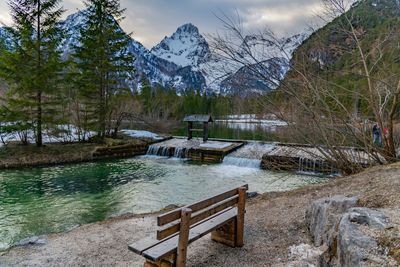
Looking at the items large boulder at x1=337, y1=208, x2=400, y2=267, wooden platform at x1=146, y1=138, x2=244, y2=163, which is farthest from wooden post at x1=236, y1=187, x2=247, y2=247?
wooden platform at x1=146, y1=138, x2=244, y2=163

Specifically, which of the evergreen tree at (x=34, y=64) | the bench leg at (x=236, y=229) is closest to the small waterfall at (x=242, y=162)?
the evergreen tree at (x=34, y=64)

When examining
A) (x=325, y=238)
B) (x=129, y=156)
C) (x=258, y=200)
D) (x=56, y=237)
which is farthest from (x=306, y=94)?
(x=129, y=156)

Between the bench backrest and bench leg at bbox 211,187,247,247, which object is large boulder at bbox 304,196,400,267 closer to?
bench leg at bbox 211,187,247,247

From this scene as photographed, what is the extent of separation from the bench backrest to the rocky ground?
72 centimetres

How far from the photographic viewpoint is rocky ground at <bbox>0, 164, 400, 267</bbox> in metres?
4.10

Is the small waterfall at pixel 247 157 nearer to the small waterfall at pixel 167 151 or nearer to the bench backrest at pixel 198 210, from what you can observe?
the small waterfall at pixel 167 151

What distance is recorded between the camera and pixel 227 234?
14.8 feet

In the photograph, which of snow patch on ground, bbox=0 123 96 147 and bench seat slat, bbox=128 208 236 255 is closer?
bench seat slat, bbox=128 208 236 255

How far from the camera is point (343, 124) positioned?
728 centimetres

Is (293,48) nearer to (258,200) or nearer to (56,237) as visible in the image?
(258,200)

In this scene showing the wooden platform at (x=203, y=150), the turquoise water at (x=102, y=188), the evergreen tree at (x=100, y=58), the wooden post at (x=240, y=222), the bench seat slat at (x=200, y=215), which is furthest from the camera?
the evergreen tree at (x=100, y=58)

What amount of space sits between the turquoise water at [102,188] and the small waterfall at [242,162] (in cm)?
59

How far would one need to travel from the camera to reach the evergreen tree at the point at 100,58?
19.0m

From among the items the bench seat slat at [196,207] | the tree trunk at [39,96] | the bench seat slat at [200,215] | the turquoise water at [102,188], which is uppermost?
the tree trunk at [39,96]
